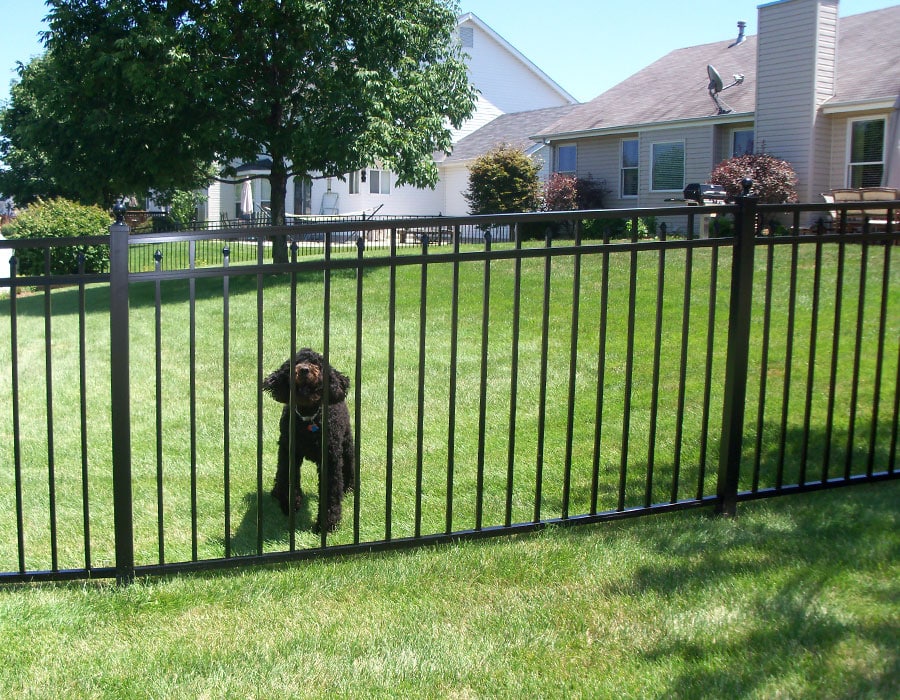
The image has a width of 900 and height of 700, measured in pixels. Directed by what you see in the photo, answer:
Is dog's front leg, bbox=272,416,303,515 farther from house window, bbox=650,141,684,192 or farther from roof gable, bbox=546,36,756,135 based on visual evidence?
house window, bbox=650,141,684,192

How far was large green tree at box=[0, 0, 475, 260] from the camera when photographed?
608 inches

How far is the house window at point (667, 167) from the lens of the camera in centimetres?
2159

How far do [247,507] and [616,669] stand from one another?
8.59ft

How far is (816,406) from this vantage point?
22.1ft

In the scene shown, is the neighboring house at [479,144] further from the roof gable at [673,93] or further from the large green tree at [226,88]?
the large green tree at [226,88]

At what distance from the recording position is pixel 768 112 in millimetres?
18906

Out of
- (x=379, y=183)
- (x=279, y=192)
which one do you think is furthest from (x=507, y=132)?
(x=279, y=192)

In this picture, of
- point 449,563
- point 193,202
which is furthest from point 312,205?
point 449,563

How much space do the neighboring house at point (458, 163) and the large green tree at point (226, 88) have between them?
13.7 meters

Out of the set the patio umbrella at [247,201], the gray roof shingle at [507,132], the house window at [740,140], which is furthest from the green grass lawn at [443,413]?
the patio umbrella at [247,201]

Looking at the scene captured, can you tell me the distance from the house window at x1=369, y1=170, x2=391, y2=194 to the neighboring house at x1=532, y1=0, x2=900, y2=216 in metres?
9.47

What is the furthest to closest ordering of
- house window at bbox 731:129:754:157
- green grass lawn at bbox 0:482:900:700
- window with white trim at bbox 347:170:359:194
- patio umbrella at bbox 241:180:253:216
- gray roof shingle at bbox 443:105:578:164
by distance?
window with white trim at bbox 347:170:359:194 → patio umbrella at bbox 241:180:253:216 → gray roof shingle at bbox 443:105:578:164 → house window at bbox 731:129:754:157 → green grass lawn at bbox 0:482:900:700

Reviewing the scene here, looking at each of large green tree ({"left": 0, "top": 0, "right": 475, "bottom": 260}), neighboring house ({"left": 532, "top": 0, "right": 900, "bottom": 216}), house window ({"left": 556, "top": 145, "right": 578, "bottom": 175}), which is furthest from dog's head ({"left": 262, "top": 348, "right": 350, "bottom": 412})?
house window ({"left": 556, "top": 145, "right": 578, "bottom": 175})

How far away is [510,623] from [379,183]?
1216 inches
